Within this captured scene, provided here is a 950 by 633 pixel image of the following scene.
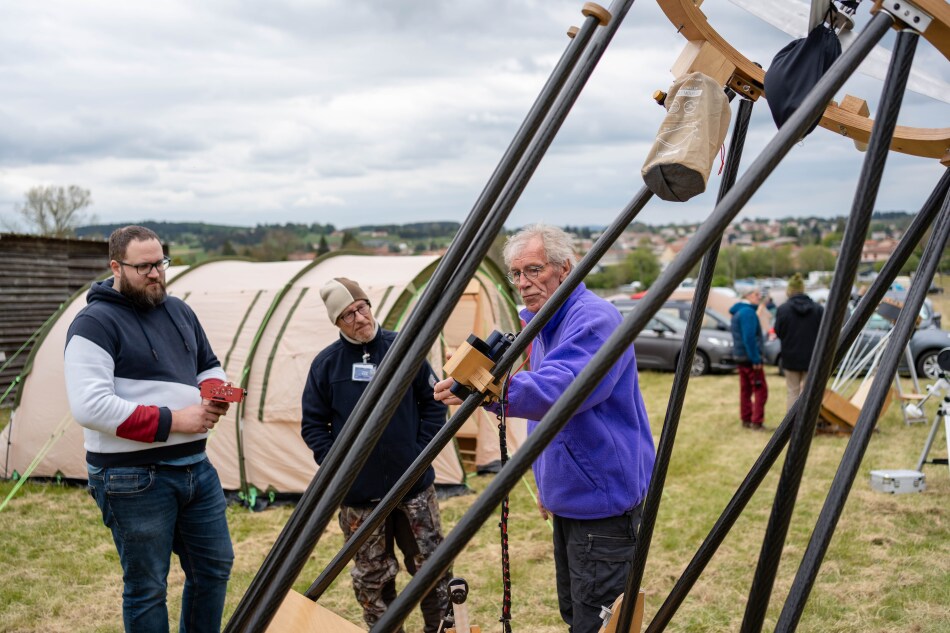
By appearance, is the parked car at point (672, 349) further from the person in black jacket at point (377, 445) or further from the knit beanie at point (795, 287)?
the person in black jacket at point (377, 445)

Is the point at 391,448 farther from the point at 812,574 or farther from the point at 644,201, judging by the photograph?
the point at 812,574

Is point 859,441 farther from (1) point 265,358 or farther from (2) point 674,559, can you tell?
(1) point 265,358

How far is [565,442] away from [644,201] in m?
1.09

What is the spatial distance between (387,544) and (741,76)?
8.56ft

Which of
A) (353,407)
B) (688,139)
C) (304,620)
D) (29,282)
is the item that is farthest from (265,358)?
(29,282)

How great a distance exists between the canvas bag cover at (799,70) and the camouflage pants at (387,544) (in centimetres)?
256

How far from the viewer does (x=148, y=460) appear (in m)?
2.86

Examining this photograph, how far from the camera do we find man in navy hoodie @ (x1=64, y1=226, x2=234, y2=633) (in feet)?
9.05

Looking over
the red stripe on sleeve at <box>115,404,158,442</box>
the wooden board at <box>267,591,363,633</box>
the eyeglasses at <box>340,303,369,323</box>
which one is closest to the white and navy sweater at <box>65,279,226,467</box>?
the red stripe on sleeve at <box>115,404,158,442</box>

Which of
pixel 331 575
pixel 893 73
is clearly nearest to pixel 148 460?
pixel 331 575

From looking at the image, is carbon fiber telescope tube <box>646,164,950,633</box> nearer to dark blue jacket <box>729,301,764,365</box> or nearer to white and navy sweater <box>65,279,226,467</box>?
white and navy sweater <box>65,279,226,467</box>

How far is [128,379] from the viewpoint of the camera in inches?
113

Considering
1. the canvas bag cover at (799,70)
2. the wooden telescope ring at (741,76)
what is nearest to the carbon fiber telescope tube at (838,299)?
the canvas bag cover at (799,70)

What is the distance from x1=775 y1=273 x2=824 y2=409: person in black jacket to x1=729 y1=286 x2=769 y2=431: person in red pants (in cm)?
38
